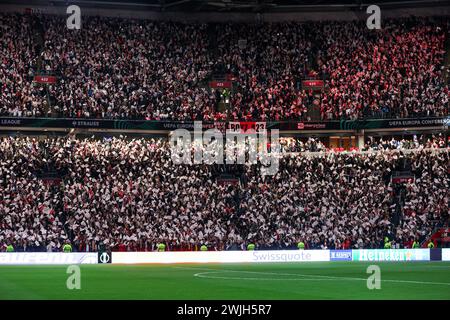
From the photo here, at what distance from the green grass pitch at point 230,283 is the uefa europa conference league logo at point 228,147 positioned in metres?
17.1

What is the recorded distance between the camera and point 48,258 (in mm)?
50844

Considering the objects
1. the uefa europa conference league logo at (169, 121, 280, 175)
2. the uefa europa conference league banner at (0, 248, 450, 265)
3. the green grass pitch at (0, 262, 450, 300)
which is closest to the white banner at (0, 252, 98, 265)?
the uefa europa conference league banner at (0, 248, 450, 265)

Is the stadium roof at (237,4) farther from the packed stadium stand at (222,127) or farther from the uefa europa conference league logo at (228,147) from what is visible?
the uefa europa conference league logo at (228,147)

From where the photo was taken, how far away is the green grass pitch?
28.4 metres

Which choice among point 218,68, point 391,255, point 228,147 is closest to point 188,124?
point 228,147

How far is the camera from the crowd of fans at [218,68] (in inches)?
2594

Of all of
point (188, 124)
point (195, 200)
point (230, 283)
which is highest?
point (188, 124)

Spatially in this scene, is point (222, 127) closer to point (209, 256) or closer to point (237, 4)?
point (237, 4)

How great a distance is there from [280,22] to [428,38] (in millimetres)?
13768

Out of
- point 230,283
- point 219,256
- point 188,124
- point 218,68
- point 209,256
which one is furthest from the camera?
point 218,68

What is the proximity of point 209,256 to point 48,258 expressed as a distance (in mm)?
10092

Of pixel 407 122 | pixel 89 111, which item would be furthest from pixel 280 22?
pixel 89 111

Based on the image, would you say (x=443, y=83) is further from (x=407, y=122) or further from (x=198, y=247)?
(x=198, y=247)

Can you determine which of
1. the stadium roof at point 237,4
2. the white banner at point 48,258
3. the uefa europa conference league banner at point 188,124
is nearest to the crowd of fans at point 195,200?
the uefa europa conference league banner at point 188,124
